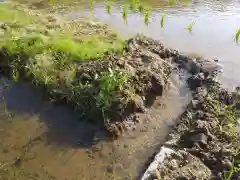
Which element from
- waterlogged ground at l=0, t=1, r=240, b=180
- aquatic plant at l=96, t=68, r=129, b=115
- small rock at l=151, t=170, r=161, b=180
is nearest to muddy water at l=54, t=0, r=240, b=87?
waterlogged ground at l=0, t=1, r=240, b=180

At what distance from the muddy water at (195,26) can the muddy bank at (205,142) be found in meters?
0.94

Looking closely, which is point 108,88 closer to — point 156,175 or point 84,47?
point 156,175

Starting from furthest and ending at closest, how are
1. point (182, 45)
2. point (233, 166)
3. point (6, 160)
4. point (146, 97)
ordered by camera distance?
point (182, 45) < point (146, 97) < point (6, 160) < point (233, 166)

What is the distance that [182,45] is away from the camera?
24.0 ft

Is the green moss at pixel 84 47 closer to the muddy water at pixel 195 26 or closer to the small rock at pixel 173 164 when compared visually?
the muddy water at pixel 195 26

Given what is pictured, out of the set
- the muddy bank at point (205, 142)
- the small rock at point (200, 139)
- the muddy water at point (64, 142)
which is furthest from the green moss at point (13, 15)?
the small rock at point (200, 139)

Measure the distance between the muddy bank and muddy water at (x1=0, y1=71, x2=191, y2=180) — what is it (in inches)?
10.9

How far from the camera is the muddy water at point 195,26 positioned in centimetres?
703

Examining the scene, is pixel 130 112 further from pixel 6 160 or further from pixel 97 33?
pixel 97 33

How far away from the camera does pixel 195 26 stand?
8.16 metres

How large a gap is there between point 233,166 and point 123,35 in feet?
14.9

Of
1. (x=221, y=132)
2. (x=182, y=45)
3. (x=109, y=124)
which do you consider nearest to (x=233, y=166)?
(x=221, y=132)

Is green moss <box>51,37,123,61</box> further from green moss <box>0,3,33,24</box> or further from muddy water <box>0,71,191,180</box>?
green moss <box>0,3,33,24</box>

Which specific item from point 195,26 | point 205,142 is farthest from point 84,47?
point 195,26
